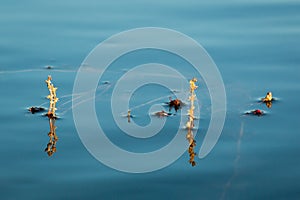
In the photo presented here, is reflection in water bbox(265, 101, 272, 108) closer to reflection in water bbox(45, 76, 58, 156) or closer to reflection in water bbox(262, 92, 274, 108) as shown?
reflection in water bbox(262, 92, 274, 108)

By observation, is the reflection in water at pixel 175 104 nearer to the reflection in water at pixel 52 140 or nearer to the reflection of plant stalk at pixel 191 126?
the reflection of plant stalk at pixel 191 126

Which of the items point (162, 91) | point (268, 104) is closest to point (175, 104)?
point (162, 91)

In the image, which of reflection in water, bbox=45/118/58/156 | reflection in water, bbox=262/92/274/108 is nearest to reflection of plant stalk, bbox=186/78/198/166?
reflection in water, bbox=262/92/274/108

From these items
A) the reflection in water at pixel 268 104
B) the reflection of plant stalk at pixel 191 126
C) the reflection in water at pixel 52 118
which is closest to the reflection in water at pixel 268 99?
the reflection in water at pixel 268 104

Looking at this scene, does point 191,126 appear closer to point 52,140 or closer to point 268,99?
point 268,99

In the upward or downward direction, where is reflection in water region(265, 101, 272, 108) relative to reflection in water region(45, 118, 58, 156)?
upward

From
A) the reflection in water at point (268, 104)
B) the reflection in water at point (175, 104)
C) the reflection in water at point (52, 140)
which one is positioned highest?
the reflection in water at point (175, 104)
